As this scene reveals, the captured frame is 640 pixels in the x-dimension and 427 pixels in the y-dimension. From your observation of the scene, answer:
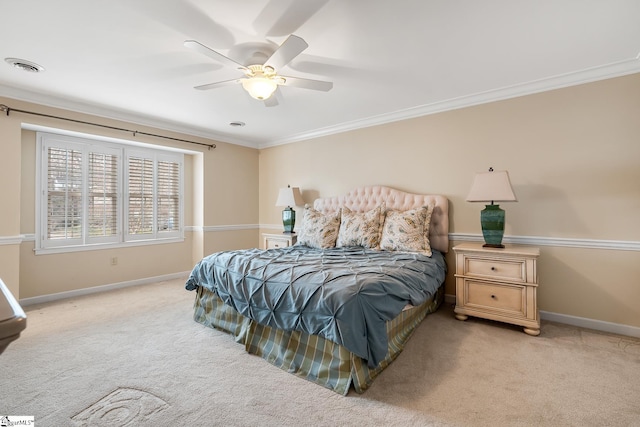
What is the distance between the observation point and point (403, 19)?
203cm

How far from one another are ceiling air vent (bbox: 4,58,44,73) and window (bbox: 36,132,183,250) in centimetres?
131

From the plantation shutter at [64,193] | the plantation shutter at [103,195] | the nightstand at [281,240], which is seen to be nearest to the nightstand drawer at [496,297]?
the nightstand at [281,240]

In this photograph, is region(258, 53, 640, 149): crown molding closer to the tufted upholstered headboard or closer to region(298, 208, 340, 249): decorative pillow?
the tufted upholstered headboard

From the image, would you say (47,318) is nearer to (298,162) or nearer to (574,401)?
(298,162)

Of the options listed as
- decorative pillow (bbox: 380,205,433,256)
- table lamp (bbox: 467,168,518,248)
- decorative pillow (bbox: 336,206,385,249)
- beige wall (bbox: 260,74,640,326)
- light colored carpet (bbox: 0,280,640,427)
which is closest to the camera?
light colored carpet (bbox: 0,280,640,427)

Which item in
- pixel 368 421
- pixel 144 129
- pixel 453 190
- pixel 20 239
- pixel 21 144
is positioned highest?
pixel 144 129

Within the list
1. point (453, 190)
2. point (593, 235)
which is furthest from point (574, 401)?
point (453, 190)

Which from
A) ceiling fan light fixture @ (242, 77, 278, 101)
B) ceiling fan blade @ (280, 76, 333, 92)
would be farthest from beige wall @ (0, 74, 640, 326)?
ceiling fan light fixture @ (242, 77, 278, 101)

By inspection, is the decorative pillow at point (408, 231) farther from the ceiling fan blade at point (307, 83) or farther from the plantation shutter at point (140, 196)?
the plantation shutter at point (140, 196)

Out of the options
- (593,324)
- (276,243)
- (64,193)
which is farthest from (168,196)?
(593,324)

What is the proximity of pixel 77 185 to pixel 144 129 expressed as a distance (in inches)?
45.2

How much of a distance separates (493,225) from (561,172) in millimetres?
853

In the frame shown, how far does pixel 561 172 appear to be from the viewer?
2926 mm

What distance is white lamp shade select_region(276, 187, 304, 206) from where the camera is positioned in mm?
4688
